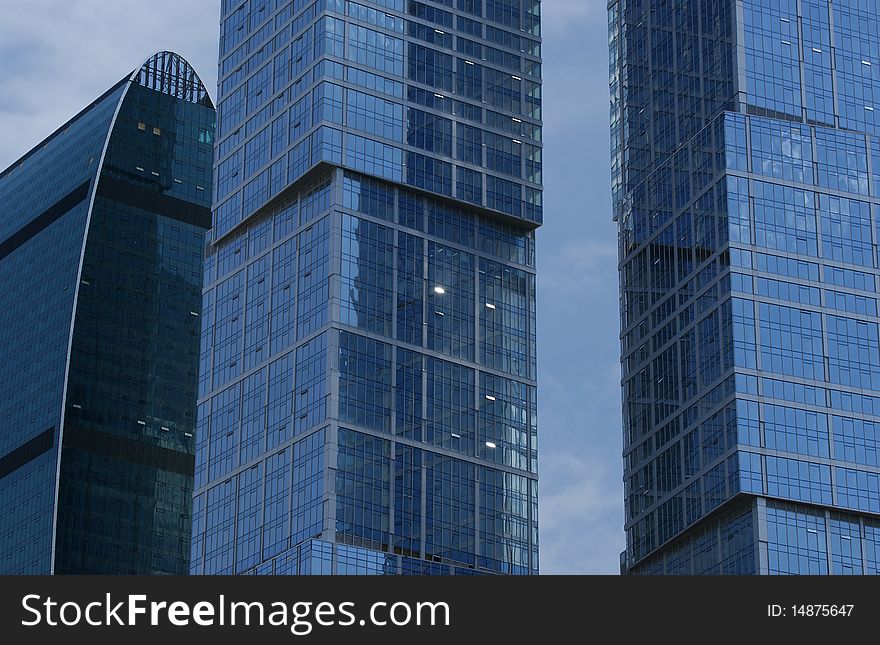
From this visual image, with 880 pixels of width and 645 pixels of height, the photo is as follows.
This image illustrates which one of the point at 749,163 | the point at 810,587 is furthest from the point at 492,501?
the point at 810,587

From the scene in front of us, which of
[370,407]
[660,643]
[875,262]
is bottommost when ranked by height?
[660,643]

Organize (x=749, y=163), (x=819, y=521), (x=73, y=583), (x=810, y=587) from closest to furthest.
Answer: (x=73, y=583), (x=810, y=587), (x=819, y=521), (x=749, y=163)

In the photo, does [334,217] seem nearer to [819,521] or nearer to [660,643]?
[819,521]

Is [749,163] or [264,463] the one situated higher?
[749,163]

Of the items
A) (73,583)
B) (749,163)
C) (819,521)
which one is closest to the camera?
(73,583)

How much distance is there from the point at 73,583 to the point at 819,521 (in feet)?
471

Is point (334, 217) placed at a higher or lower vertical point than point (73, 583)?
higher

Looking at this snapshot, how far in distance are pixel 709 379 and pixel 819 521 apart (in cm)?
1726

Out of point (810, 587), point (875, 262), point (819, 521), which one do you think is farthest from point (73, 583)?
point (875, 262)

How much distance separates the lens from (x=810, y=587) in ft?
161

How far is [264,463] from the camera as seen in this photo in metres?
196

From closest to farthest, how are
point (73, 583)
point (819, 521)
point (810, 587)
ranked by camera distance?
point (73, 583) → point (810, 587) → point (819, 521)

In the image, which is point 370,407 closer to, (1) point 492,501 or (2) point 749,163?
(1) point 492,501

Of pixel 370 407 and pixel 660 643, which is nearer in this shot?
pixel 660 643
